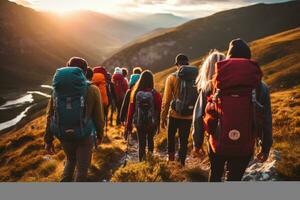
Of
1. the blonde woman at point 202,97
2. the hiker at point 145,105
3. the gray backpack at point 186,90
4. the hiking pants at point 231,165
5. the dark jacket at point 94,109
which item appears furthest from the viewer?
the hiker at point 145,105

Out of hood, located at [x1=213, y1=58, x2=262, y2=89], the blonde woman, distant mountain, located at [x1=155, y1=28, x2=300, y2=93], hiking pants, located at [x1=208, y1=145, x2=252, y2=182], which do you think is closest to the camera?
hood, located at [x1=213, y1=58, x2=262, y2=89]

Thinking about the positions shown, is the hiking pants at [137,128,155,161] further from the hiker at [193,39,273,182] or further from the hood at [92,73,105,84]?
the hood at [92,73,105,84]

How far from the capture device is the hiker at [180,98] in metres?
10.1

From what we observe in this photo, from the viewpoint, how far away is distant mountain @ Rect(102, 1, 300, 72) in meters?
145

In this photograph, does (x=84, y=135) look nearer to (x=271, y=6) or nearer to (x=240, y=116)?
(x=240, y=116)

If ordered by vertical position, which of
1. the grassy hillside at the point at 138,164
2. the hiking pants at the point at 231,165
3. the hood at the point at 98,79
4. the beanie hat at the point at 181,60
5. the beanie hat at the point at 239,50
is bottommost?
the grassy hillside at the point at 138,164

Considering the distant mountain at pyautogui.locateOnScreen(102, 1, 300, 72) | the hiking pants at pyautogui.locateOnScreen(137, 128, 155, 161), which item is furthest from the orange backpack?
the distant mountain at pyautogui.locateOnScreen(102, 1, 300, 72)

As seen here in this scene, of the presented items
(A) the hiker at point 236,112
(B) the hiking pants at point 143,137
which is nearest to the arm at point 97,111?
(A) the hiker at point 236,112

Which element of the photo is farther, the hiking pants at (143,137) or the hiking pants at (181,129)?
the hiking pants at (143,137)

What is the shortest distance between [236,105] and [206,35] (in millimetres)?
158941

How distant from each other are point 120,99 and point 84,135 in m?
10.8

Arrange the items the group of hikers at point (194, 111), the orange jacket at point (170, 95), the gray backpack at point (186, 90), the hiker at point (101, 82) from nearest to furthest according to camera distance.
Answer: the group of hikers at point (194, 111)
the gray backpack at point (186, 90)
the orange jacket at point (170, 95)
the hiker at point (101, 82)

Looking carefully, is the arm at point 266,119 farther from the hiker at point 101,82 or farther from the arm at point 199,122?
the hiker at point 101,82

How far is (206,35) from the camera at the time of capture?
161m
